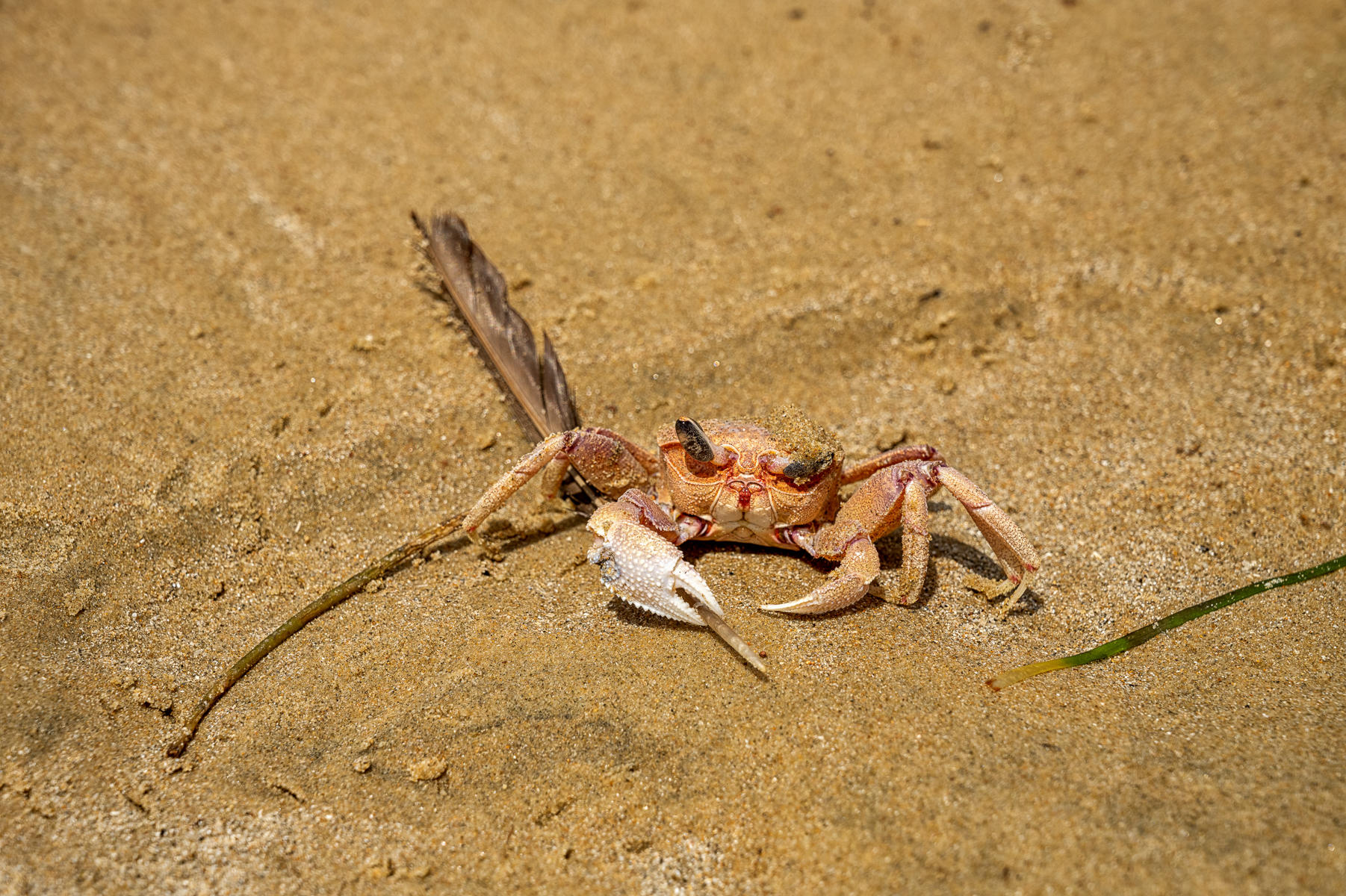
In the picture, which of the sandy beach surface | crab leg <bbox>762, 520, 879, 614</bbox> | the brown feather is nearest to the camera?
the sandy beach surface

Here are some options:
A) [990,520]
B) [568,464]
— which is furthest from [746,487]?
[990,520]

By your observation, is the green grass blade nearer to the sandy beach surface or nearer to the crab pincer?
the sandy beach surface

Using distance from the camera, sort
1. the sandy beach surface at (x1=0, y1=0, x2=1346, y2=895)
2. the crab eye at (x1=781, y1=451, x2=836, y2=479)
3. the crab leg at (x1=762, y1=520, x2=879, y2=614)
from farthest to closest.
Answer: the crab eye at (x1=781, y1=451, x2=836, y2=479) < the crab leg at (x1=762, y1=520, x2=879, y2=614) < the sandy beach surface at (x1=0, y1=0, x2=1346, y2=895)

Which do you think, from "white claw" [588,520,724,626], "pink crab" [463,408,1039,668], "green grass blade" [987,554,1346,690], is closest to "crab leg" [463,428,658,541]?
"pink crab" [463,408,1039,668]

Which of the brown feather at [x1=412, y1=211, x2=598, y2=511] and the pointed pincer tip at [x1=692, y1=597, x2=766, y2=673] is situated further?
the brown feather at [x1=412, y1=211, x2=598, y2=511]

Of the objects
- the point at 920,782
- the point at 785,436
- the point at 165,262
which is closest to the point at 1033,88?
the point at 785,436

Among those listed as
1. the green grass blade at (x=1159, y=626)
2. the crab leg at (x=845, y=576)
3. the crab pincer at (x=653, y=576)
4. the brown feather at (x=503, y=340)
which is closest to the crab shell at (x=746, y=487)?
the crab leg at (x=845, y=576)
